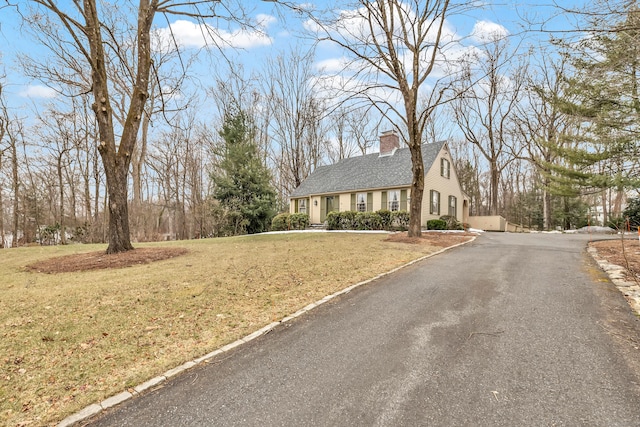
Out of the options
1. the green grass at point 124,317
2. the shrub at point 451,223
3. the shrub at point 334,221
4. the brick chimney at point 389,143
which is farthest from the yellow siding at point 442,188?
the green grass at point 124,317

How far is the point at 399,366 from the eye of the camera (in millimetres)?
2861

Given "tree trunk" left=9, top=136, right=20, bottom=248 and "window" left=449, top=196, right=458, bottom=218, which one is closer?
"tree trunk" left=9, top=136, right=20, bottom=248

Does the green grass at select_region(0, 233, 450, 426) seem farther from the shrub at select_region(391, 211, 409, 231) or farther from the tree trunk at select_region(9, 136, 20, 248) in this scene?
the tree trunk at select_region(9, 136, 20, 248)

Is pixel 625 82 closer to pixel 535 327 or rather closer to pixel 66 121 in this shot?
pixel 535 327

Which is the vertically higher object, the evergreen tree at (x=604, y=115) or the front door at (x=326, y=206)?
the evergreen tree at (x=604, y=115)

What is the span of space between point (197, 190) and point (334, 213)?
590 inches

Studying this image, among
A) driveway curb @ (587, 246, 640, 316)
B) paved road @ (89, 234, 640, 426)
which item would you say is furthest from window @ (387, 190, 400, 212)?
paved road @ (89, 234, 640, 426)

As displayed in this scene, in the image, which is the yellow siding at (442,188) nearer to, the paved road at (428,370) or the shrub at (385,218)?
the shrub at (385,218)

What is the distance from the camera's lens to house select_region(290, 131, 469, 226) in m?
19.2

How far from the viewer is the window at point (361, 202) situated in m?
20.5

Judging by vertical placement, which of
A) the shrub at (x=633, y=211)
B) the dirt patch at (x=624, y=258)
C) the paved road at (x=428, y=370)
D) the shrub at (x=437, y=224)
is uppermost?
the shrub at (x=633, y=211)

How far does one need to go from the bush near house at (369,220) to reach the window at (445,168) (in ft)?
18.6

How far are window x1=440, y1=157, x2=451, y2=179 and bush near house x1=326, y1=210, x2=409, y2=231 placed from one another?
568 centimetres

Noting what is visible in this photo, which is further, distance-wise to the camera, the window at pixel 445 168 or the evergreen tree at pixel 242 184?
the evergreen tree at pixel 242 184
